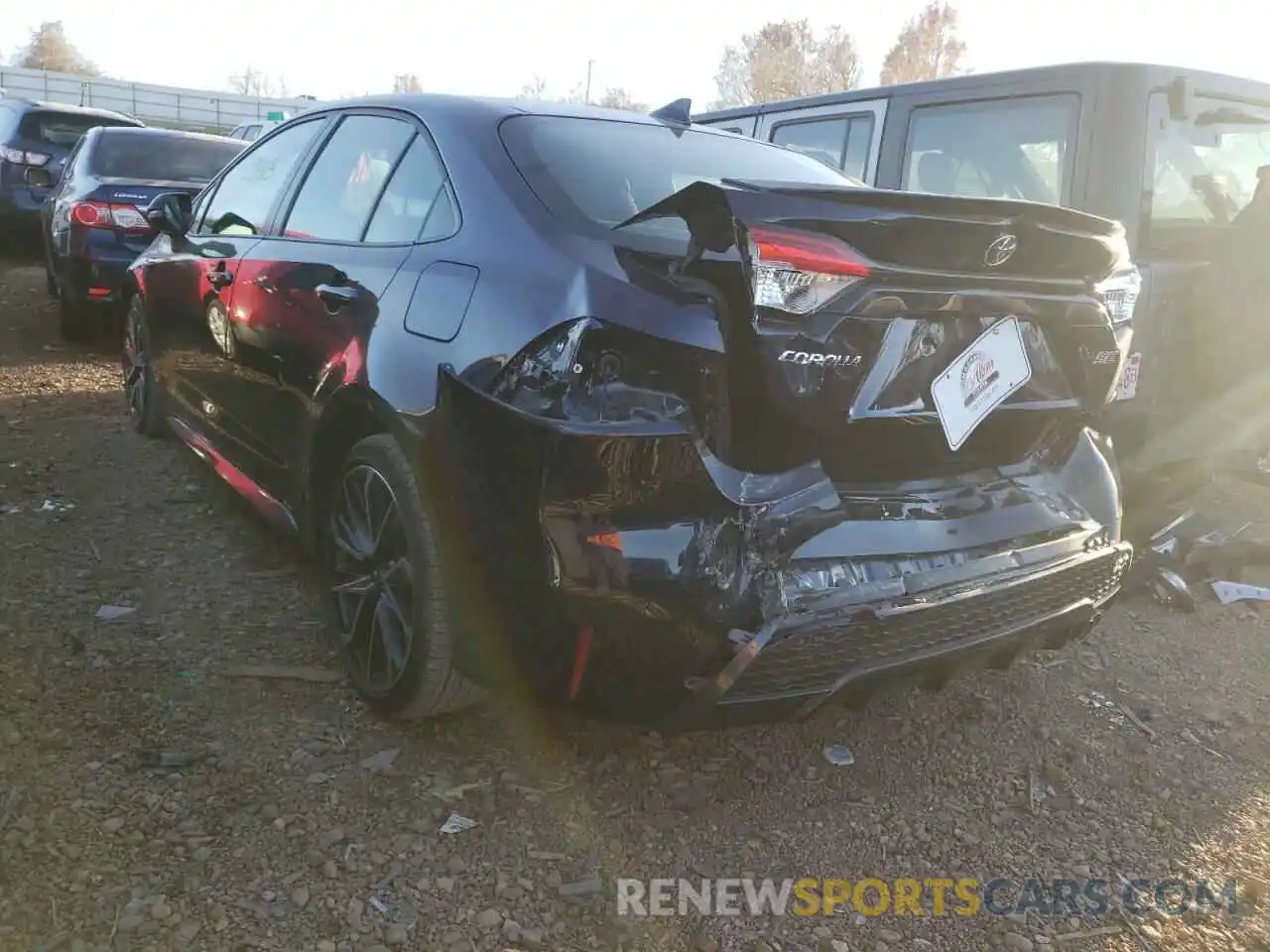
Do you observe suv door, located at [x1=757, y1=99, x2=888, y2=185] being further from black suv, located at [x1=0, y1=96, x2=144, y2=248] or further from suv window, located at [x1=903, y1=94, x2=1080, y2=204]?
black suv, located at [x1=0, y1=96, x2=144, y2=248]

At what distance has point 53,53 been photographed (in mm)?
74875

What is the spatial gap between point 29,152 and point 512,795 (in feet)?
31.0

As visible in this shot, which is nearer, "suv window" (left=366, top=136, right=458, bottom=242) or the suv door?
"suv window" (left=366, top=136, right=458, bottom=242)

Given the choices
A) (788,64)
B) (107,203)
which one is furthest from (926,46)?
(107,203)

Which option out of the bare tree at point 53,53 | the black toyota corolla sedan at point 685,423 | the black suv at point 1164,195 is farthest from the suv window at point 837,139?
the bare tree at point 53,53

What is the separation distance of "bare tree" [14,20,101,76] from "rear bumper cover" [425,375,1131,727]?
84484 millimetres

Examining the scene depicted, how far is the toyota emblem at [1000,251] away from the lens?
7.22 ft

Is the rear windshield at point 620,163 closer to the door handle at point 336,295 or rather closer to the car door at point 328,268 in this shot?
the car door at point 328,268

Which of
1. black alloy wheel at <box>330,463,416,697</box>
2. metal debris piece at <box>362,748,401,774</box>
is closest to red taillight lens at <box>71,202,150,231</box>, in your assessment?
black alloy wheel at <box>330,463,416,697</box>

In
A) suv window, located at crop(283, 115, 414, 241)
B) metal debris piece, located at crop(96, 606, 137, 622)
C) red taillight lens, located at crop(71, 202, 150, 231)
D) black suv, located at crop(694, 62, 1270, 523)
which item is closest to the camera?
suv window, located at crop(283, 115, 414, 241)

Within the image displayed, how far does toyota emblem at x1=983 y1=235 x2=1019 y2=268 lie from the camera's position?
220 cm

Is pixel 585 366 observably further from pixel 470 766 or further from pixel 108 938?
pixel 108 938

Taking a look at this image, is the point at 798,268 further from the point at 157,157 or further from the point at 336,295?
the point at 157,157

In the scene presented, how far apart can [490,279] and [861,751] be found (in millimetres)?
1570
